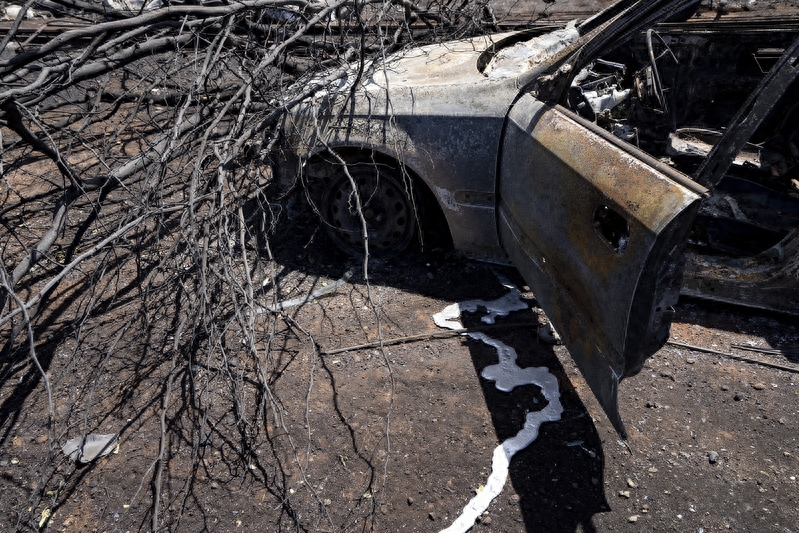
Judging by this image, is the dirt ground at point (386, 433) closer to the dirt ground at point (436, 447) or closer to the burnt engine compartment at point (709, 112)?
the dirt ground at point (436, 447)

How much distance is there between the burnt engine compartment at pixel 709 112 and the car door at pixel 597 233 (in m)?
1.37

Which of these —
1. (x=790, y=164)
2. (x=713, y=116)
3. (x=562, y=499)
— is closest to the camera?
(x=562, y=499)

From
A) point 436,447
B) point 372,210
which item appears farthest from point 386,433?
point 372,210

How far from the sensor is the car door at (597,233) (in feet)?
6.64

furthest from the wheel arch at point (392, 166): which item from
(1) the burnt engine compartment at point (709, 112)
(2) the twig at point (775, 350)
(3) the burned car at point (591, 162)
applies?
(2) the twig at point (775, 350)

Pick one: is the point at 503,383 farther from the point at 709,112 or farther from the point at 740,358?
the point at 709,112

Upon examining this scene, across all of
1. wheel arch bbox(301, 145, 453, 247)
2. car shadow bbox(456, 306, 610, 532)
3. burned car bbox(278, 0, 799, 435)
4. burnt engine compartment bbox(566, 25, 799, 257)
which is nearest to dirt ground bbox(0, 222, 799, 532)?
car shadow bbox(456, 306, 610, 532)

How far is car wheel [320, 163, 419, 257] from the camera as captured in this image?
3.74m

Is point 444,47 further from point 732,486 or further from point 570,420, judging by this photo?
point 732,486

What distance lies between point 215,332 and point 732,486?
99.9 inches

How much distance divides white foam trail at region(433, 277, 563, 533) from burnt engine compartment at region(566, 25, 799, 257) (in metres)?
1.36

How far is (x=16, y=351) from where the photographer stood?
3.17 m

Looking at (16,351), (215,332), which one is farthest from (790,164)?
(16,351)

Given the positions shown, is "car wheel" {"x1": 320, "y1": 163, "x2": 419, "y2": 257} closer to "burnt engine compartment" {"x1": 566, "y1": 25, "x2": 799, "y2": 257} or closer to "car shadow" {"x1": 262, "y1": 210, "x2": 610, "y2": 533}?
"car shadow" {"x1": 262, "y1": 210, "x2": 610, "y2": 533}
